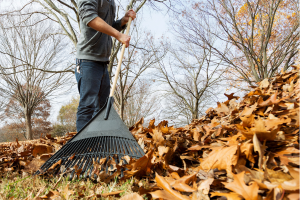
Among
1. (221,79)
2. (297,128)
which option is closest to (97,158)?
(297,128)

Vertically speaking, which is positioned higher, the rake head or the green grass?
the rake head

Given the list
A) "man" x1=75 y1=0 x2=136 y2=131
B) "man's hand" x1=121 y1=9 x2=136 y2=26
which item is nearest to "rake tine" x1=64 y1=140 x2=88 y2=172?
"man" x1=75 y1=0 x2=136 y2=131

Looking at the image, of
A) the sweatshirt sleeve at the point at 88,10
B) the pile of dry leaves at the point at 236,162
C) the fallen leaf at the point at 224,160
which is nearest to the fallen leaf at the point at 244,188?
the pile of dry leaves at the point at 236,162

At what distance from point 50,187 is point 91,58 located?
5.47 feet

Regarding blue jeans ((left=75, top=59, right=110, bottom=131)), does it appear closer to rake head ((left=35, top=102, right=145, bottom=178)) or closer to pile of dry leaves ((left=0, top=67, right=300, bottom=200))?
rake head ((left=35, top=102, right=145, bottom=178))

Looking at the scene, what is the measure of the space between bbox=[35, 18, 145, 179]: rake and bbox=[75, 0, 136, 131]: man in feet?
1.90

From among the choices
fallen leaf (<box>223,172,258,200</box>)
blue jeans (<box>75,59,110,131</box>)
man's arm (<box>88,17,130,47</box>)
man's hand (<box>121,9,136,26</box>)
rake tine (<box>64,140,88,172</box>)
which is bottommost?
rake tine (<box>64,140,88,172</box>)

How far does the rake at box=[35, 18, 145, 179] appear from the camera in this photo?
1.43 metres

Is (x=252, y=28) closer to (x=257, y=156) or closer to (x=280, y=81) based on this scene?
(x=280, y=81)

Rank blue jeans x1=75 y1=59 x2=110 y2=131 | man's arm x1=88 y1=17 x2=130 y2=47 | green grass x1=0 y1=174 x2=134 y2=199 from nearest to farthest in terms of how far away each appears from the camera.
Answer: green grass x1=0 y1=174 x2=134 y2=199
man's arm x1=88 y1=17 x2=130 y2=47
blue jeans x1=75 y1=59 x2=110 y2=131

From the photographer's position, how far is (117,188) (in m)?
1.06

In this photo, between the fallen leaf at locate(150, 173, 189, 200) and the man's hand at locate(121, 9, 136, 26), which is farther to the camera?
the man's hand at locate(121, 9, 136, 26)

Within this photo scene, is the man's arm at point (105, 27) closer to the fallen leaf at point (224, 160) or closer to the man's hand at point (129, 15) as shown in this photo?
the man's hand at point (129, 15)

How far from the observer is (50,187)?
3.77 ft
